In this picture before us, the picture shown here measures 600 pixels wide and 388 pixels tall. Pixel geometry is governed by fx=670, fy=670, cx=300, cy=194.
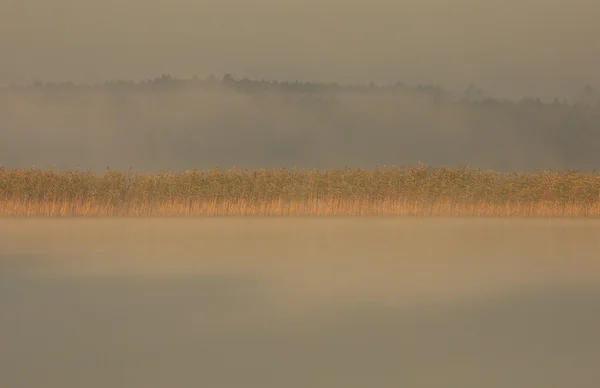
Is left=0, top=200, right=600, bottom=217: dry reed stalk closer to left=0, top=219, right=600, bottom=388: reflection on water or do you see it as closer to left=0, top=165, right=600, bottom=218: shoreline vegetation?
left=0, top=165, right=600, bottom=218: shoreline vegetation

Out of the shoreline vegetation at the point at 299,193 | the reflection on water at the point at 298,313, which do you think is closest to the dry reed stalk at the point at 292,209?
the shoreline vegetation at the point at 299,193

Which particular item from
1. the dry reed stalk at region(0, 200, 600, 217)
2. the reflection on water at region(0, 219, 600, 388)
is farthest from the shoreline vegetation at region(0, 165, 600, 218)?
the reflection on water at region(0, 219, 600, 388)

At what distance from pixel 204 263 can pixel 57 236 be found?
589cm

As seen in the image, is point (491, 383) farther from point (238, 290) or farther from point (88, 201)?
point (88, 201)

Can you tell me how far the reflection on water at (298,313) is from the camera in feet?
16.9

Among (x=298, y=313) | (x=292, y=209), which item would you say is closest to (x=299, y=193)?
(x=292, y=209)

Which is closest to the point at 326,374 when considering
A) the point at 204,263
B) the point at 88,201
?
the point at 204,263

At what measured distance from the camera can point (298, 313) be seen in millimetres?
7121

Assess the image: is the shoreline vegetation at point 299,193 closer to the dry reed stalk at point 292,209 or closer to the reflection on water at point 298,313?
the dry reed stalk at point 292,209

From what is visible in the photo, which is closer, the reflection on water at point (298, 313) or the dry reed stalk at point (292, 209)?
the reflection on water at point (298, 313)

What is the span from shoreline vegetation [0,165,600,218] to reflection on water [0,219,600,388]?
8.02 m

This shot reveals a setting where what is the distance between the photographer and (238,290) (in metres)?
8.55

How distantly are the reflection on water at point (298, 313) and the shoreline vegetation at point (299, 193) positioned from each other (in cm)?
802

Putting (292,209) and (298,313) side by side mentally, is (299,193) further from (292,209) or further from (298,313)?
(298,313)
